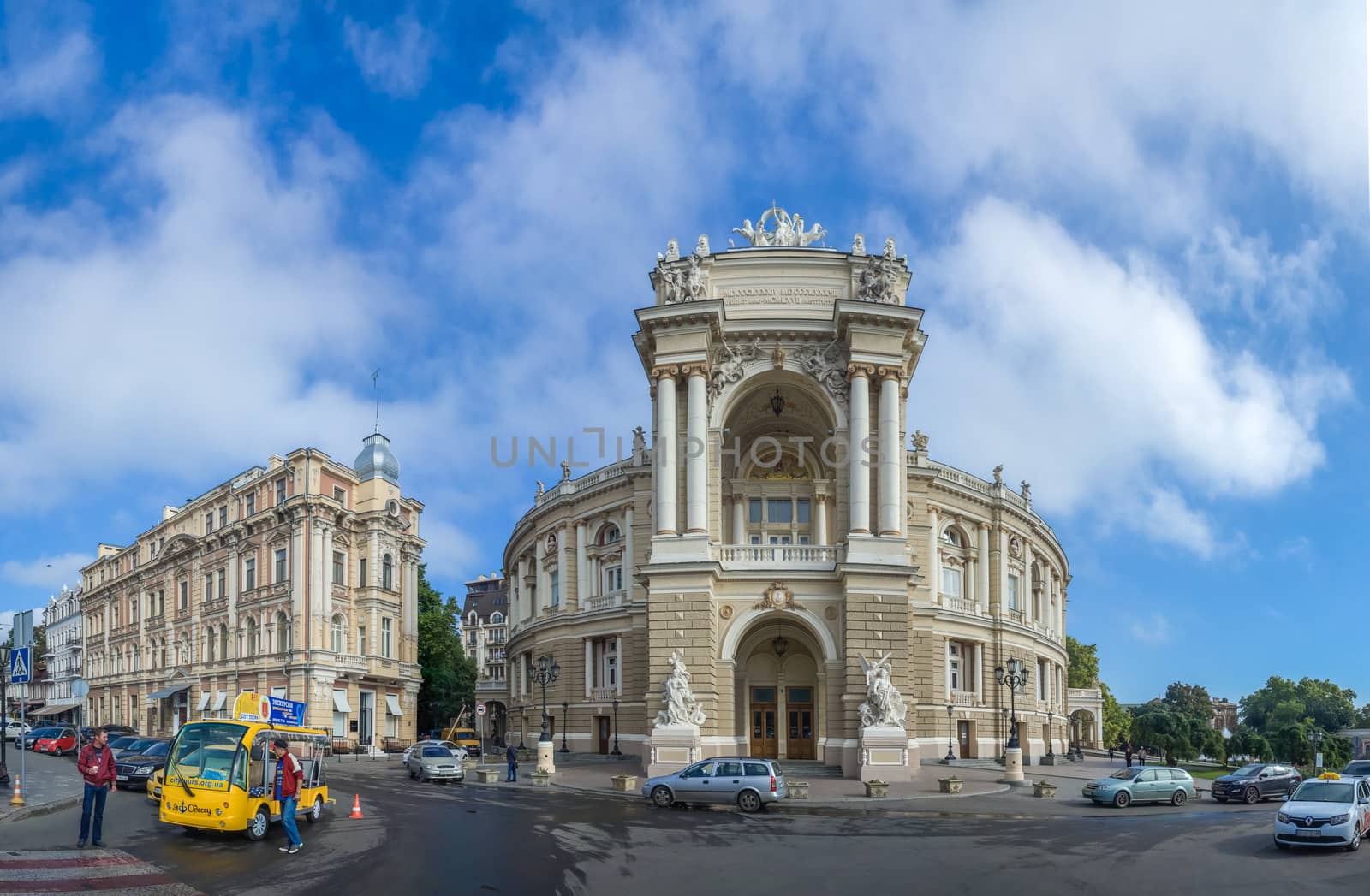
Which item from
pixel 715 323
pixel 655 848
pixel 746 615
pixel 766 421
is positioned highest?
pixel 715 323

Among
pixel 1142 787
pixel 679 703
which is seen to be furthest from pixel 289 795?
→ pixel 1142 787

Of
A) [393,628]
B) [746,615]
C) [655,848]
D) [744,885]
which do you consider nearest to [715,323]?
[746,615]

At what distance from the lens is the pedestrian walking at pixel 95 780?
785 inches

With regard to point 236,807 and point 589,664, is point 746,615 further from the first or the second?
point 236,807

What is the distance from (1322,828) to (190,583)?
241ft

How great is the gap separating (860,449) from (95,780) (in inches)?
1195

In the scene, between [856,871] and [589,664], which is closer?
[856,871]

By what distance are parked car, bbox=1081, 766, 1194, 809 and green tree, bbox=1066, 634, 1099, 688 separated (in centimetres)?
6694

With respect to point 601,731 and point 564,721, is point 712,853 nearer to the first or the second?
point 601,731

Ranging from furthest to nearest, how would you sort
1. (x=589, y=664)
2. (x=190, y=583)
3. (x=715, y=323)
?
(x=190, y=583) → (x=589, y=664) → (x=715, y=323)

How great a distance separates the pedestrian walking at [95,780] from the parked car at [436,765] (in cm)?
2087

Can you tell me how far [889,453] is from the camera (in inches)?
1730

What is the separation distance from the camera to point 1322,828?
22.2 m

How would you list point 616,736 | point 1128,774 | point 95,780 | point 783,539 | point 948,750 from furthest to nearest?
point 616,736 < point 948,750 < point 783,539 < point 1128,774 < point 95,780
